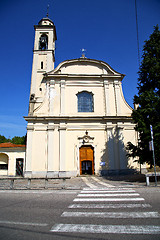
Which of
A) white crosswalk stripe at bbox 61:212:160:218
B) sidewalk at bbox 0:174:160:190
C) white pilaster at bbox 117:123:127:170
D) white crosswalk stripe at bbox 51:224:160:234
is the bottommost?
sidewalk at bbox 0:174:160:190

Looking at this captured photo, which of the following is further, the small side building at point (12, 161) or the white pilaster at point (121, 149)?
the small side building at point (12, 161)

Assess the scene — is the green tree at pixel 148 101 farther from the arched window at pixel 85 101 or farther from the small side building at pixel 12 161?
the small side building at pixel 12 161

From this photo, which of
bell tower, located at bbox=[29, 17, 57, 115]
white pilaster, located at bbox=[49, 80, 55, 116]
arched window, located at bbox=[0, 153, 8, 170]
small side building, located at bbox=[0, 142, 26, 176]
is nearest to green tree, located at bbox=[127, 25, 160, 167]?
white pilaster, located at bbox=[49, 80, 55, 116]

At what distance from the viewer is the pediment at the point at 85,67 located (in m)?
20.0

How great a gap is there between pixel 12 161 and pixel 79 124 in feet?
28.5

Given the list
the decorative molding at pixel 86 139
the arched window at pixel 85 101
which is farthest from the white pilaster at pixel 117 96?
the decorative molding at pixel 86 139

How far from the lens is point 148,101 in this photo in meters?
11.8

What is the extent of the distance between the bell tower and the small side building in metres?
4.91

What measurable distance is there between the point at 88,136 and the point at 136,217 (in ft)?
45.4

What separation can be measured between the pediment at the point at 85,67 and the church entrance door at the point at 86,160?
9096 millimetres

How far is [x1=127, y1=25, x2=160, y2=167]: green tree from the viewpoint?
11398 mm

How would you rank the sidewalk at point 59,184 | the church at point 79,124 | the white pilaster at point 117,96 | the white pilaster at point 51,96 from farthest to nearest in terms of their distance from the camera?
the white pilaster at point 117,96 < the white pilaster at point 51,96 < the church at point 79,124 < the sidewalk at point 59,184

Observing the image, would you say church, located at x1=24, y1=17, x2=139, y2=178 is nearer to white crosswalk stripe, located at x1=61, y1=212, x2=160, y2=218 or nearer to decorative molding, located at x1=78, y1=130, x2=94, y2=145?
decorative molding, located at x1=78, y1=130, x2=94, y2=145

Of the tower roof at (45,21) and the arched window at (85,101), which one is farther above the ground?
the tower roof at (45,21)
